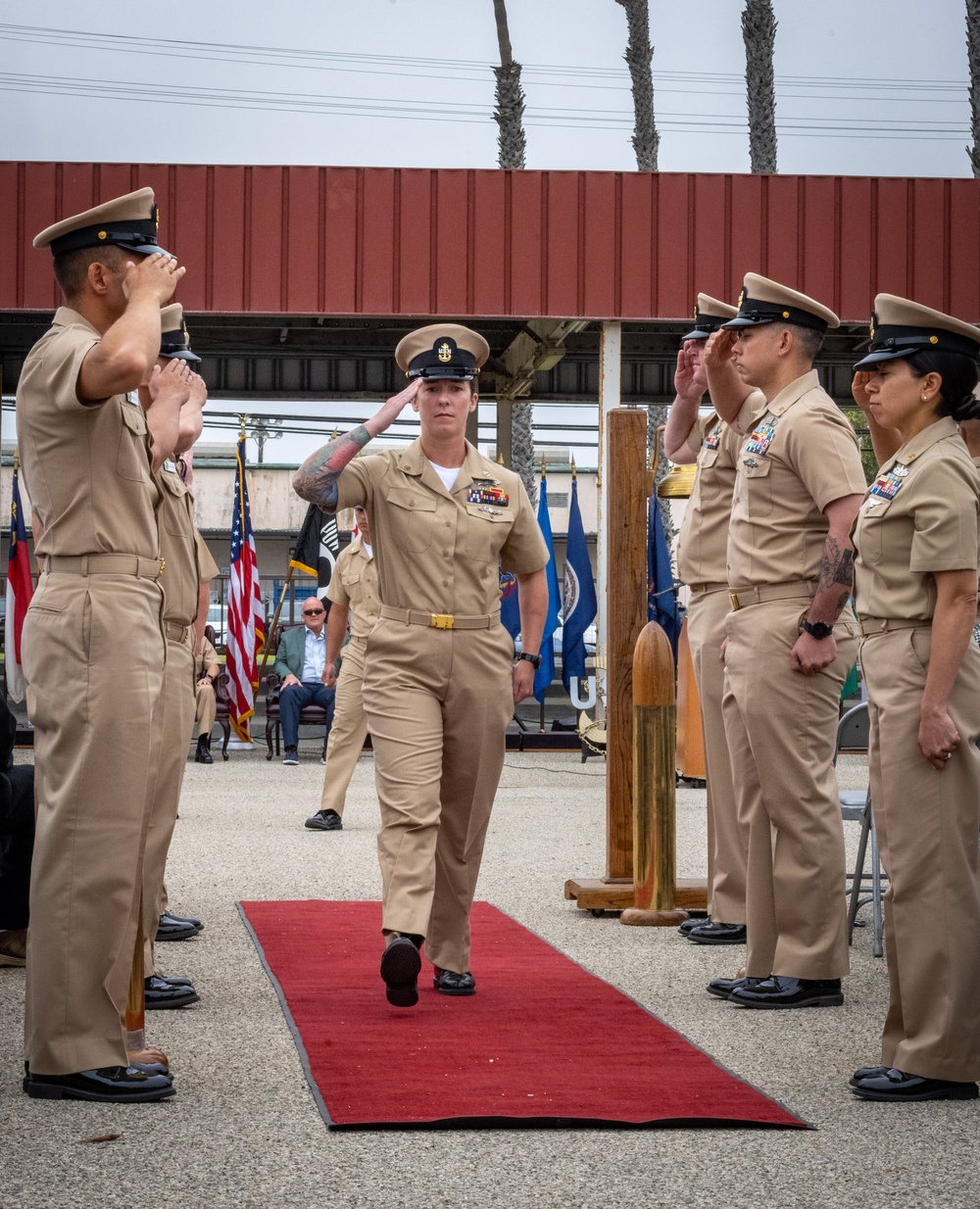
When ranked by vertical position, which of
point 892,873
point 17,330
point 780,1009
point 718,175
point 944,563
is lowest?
point 780,1009

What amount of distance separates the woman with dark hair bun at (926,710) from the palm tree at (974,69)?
22964 mm

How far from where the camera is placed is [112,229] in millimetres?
3959

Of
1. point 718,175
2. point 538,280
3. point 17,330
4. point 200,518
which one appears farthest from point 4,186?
point 200,518

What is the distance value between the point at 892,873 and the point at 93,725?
2.05 meters

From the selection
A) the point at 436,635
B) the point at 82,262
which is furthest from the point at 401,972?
the point at 82,262

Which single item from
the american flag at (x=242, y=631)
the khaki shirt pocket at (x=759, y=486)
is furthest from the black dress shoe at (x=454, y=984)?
the american flag at (x=242, y=631)

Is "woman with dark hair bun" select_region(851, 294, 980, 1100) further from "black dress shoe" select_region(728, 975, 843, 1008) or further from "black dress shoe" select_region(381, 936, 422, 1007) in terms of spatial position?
"black dress shoe" select_region(381, 936, 422, 1007)

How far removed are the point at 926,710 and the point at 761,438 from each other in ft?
5.02

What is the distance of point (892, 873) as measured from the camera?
406 centimetres

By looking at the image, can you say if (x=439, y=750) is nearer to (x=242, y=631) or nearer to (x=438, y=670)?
(x=438, y=670)

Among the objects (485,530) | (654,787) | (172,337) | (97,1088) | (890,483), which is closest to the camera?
(97,1088)

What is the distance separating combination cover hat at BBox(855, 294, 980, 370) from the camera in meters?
4.21

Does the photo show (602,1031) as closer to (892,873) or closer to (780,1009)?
(780,1009)

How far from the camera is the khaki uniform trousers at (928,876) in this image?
12.9 ft
